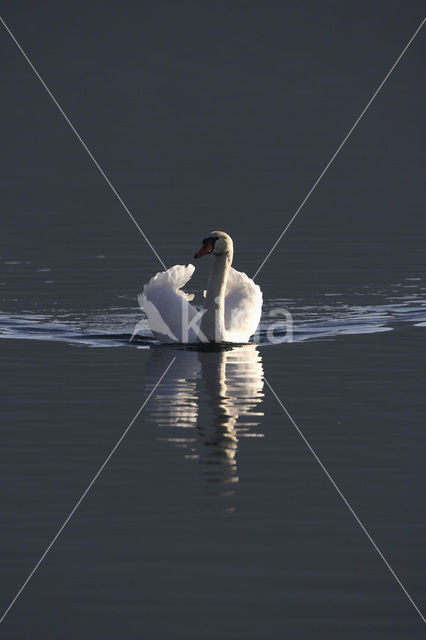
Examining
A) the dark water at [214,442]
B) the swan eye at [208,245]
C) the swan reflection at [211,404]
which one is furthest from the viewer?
the swan eye at [208,245]

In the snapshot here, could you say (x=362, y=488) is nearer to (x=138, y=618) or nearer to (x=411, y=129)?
(x=138, y=618)

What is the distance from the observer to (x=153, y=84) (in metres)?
199

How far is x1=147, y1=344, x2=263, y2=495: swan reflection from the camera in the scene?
45.9ft

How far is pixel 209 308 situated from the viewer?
67.5 ft

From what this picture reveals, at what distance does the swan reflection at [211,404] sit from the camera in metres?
14.0

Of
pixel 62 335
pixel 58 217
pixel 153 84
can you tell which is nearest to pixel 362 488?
pixel 62 335

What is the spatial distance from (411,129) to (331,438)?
95.3 metres

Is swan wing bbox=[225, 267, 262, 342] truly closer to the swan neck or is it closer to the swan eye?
the swan neck
